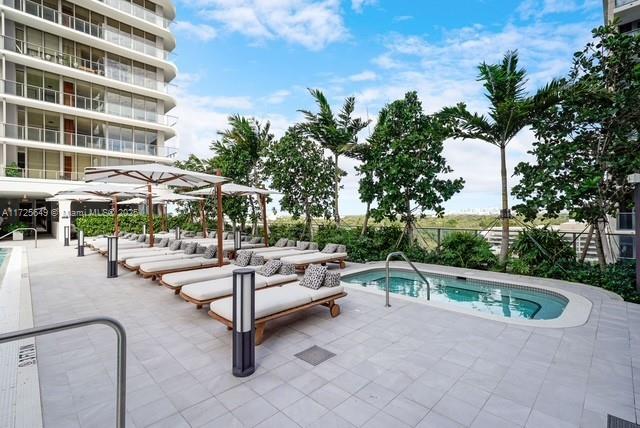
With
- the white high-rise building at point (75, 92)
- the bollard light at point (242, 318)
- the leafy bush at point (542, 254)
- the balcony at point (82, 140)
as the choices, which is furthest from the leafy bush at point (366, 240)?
the balcony at point (82, 140)

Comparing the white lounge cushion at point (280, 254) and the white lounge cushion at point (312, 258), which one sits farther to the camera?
the white lounge cushion at point (280, 254)

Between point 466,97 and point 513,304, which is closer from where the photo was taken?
point 513,304

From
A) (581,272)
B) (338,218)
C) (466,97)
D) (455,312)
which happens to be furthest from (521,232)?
(338,218)

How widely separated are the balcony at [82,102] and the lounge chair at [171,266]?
2068 centimetres

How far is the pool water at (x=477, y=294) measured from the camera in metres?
6.85

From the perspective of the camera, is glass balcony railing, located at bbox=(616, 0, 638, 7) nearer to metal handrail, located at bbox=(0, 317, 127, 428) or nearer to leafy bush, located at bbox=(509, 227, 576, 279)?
leafy bush, located at bbox=(509, 227, 576, 279)

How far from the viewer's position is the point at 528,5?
10609 millimetres

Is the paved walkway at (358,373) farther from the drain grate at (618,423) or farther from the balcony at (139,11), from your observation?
the balcony at (139,11)

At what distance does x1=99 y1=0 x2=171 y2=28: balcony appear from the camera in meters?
23.7

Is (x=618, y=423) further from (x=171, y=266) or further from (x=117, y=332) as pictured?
(x=171, y=266)

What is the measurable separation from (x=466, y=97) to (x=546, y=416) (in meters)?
9.61

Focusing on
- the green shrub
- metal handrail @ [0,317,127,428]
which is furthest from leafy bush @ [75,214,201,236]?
metal handrail @ [0,317,127,428]

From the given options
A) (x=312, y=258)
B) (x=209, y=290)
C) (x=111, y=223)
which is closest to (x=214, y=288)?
(x=209, y=290)

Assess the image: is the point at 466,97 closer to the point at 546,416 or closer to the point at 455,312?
the point at 455,312
